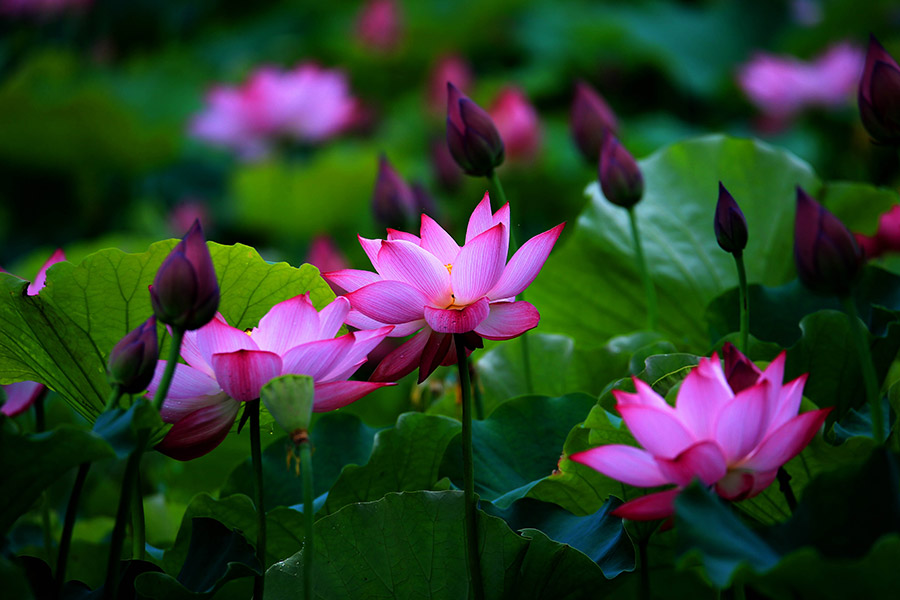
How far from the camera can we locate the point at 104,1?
377 centimetres

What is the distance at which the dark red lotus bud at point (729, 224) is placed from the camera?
575 mm

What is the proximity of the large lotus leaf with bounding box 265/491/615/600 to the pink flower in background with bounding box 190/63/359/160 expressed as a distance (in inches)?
64.3

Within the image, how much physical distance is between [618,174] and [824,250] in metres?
0.29

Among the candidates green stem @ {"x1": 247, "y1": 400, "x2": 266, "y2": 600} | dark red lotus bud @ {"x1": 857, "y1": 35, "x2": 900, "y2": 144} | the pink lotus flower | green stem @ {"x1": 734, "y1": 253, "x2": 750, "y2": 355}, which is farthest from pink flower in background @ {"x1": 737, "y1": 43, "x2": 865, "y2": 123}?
green stem @ {"x1": 247, "y1": 400, "x2": 266, "y2": 600}

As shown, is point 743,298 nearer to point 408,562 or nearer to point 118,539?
point 408,562

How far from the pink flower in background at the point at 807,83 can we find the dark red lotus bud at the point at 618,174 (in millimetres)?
1360

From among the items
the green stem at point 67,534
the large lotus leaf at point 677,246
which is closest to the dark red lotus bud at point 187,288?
the green stem at point 67,534

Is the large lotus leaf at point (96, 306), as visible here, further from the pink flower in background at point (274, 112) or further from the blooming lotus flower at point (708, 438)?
the pink flower in background at point (274, 112)

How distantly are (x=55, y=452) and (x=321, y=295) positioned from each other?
207mm

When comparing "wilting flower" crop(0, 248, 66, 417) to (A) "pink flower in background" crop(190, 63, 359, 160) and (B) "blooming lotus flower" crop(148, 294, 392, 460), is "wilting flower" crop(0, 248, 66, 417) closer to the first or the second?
(B) "blooming lotus flower" crop(148, 294, 392, 460)

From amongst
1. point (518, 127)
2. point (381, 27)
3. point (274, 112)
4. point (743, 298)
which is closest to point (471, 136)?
point (743, 298)

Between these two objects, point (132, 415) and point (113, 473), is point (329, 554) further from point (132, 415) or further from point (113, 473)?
point (113, 473)

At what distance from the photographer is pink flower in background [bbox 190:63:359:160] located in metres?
2.03

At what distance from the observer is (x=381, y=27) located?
285 centimetres
